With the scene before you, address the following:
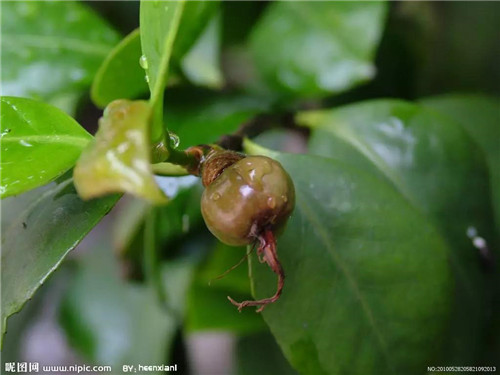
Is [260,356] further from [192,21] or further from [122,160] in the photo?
[122,160]

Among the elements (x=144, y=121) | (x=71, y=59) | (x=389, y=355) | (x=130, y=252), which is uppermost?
(x=144, y=121)

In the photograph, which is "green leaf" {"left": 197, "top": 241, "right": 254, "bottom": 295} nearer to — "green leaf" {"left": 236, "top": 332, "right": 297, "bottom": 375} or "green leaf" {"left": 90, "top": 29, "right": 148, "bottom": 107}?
"green leaf" {"left": 236, "top": 332, "right": 297, "bottom": 375}

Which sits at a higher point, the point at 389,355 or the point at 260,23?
the point at 260,23

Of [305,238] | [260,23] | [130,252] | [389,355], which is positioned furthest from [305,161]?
[130,252]

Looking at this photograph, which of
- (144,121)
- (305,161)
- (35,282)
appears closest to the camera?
(144,121)

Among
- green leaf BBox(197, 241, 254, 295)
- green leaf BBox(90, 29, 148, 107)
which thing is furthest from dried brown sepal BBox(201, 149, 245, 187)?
green leaf BBox(197, 241, 254, 295)

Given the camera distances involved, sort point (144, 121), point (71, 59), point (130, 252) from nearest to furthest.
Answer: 1. point (144, 121)
2. point (71, 59)
3. point (130, 252)

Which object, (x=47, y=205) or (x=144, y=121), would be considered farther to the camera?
(x=47, y=205)

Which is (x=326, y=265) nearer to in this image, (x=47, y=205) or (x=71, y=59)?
(x=47, y=205)
